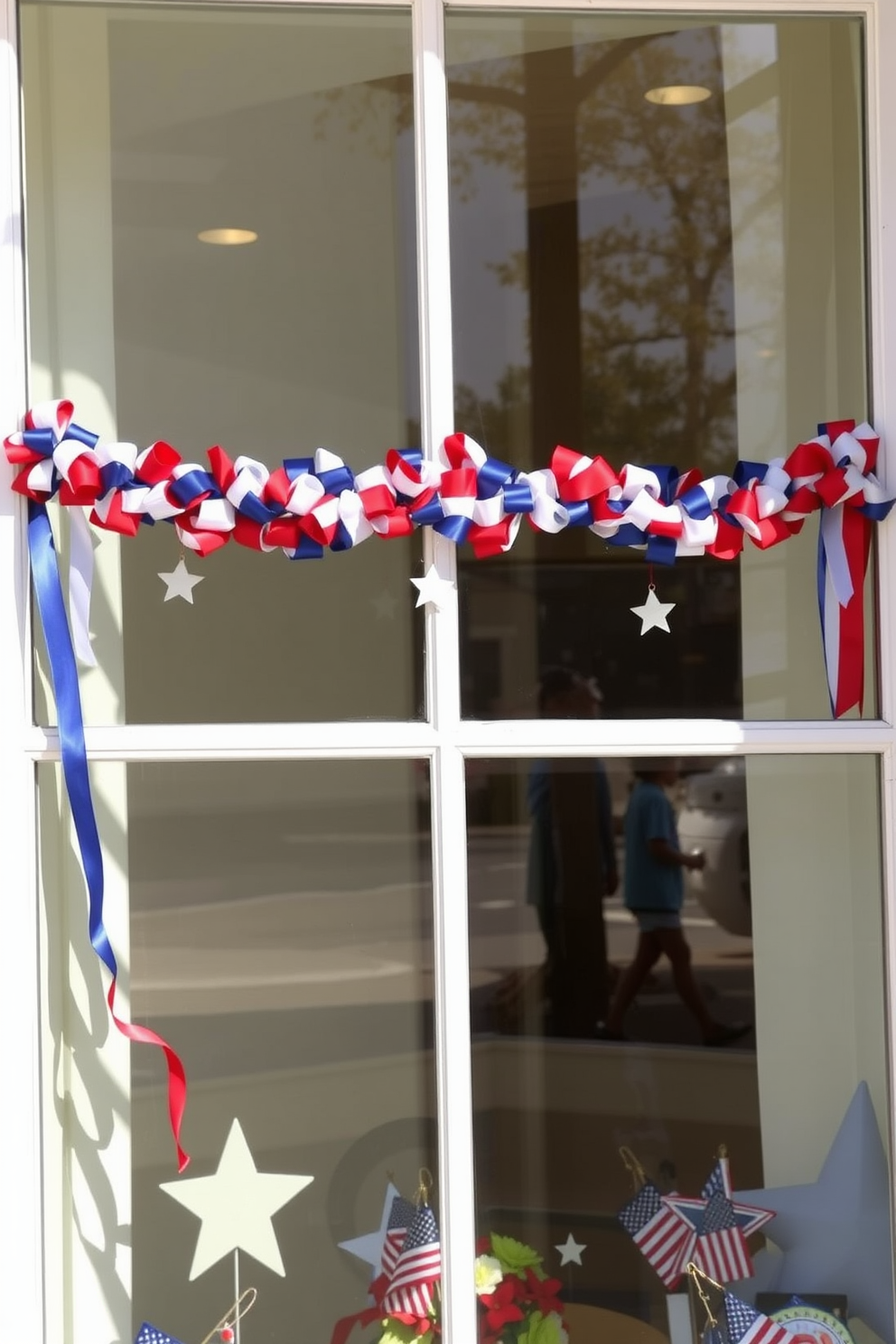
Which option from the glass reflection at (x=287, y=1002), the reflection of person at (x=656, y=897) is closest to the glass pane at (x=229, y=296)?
the glass reflection at (x=287, y=1002)

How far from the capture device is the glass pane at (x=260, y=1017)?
1.29m

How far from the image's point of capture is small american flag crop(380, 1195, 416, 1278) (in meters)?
1.28

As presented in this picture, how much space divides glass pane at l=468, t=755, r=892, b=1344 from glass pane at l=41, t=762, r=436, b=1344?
89 mm

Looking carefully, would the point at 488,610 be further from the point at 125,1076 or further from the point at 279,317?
the point at 125,1076

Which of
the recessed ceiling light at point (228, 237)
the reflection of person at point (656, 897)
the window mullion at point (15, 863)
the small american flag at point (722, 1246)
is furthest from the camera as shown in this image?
the reflection of person at point (656, 897)

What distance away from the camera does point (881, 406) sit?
128cm

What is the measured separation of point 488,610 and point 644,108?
632mm

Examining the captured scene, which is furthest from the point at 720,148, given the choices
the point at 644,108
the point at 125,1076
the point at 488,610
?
the point at 125,1076

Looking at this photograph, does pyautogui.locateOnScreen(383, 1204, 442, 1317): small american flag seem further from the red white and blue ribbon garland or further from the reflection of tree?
the reflection of tree

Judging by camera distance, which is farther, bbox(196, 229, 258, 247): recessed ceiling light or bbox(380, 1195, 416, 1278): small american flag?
bbox(196, 229, 258, 247): recessed ceiling light

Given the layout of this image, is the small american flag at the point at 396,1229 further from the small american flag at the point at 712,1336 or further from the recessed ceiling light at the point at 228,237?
the recessed ceiling light at the point at 228,237

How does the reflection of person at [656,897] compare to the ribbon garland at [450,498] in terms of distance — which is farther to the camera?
the reflection of person at [656,897]

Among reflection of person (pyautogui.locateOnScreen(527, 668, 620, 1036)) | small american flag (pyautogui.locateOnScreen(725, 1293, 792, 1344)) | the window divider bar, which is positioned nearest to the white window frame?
the window divider bar

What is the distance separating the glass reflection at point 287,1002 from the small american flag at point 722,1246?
28 centimetres
